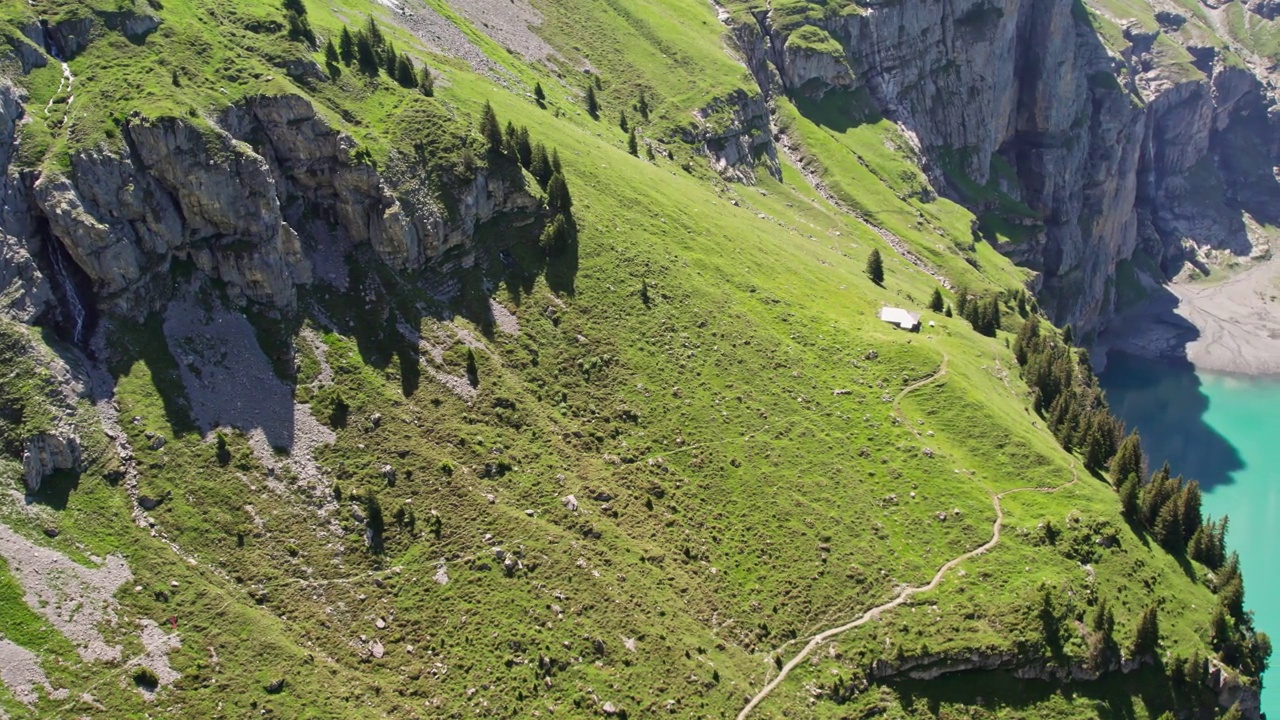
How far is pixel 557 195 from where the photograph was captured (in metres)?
105

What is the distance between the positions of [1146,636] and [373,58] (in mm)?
100217

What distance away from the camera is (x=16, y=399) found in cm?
6612

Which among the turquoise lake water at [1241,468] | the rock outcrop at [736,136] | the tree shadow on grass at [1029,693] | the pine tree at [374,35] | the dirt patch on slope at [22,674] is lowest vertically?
the turquoise lake water at [1241,468]

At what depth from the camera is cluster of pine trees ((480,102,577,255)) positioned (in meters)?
102

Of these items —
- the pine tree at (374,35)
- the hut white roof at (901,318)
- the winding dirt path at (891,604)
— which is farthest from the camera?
the hut white roof at (901,318)

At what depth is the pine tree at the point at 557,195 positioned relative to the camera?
104m

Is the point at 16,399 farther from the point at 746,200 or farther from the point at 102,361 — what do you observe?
the point at 746,200

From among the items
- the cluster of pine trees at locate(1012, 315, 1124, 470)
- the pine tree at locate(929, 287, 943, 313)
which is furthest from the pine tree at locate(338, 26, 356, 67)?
the cluster of pine trees at locate(1012, 315, 1124, 470)

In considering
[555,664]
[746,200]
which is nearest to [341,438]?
[555,664]

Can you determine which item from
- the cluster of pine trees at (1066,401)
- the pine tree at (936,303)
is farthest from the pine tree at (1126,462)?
the pine tree at (936,303)

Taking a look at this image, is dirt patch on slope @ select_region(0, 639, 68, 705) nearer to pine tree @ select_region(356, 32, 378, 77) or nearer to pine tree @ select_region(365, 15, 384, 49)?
pine tree @ select_region(356, 32, 378, 77)

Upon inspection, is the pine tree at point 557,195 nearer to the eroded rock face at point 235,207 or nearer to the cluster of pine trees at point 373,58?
the eroded rock face at point 235,207

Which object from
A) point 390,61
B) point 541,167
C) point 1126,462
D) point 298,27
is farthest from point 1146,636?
point 298,27

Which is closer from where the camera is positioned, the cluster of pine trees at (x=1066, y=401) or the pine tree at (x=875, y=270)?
the cluster of pine trees at (x=1066, y=401)
